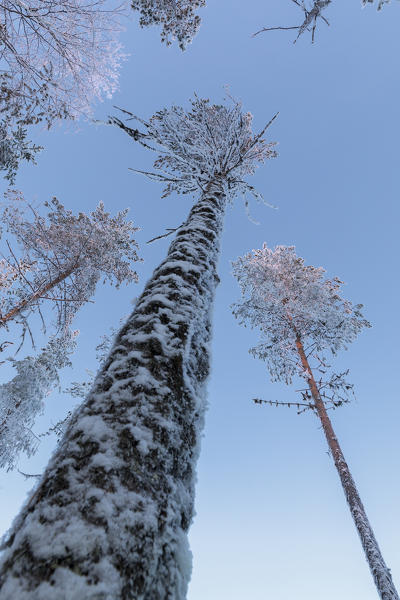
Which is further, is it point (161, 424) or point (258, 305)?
point (258, 305)

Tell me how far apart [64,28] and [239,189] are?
15.6ft

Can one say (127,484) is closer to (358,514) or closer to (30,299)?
(358,514)

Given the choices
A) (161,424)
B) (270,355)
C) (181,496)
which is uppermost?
(270,355)

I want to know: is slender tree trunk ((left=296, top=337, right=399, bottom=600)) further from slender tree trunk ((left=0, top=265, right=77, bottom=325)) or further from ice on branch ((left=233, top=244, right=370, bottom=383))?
slender tree trunk ((left=0, top=265, right=77, bottom=325))

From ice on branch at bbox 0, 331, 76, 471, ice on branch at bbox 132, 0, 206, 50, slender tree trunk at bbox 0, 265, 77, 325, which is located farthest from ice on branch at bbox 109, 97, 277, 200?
ice on branch at bbox 0, 331, 76, 471

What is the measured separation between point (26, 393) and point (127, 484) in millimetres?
16460

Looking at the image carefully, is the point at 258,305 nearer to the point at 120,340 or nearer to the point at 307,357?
the point at 307,357

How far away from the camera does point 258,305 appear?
45.4 ft

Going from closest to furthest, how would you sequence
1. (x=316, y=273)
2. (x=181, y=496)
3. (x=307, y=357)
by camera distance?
1. (x=181, y=496)
2. (x=307, y=357)
3. (x=316, y=273)

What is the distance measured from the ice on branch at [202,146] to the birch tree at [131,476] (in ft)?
11.0

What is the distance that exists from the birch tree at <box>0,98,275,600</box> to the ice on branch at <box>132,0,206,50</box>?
1003 cm

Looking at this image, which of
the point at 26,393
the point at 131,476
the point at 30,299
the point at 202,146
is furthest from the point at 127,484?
the point at 26,393

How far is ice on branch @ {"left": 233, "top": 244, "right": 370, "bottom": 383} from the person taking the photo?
1234 centimetres

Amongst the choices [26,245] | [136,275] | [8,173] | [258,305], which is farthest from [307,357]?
[8,173]
